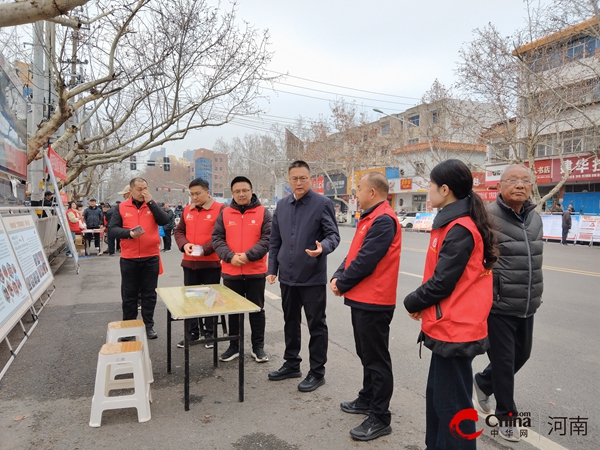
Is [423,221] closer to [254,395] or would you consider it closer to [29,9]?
[254,395]

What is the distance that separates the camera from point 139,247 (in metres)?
5.14

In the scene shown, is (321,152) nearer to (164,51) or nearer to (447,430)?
(164,51)

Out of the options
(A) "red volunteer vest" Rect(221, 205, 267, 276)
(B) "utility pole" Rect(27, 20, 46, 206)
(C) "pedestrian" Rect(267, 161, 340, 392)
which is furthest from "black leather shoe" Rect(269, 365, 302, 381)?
(B) "utility pole" Rect(27, 20, 46, 206)

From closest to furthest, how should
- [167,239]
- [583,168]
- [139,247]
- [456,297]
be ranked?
1. [456,297]
2. [139,247]
3. [167,239]
4. [583,168]

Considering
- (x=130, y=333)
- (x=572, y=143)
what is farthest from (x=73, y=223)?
(x=572, y=143)

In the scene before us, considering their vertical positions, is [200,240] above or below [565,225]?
above

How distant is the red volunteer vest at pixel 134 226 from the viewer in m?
5.14

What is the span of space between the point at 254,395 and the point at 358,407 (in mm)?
934

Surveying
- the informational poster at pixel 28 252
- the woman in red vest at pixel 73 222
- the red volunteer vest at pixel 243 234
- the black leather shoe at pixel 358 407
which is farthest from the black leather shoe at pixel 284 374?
the woman in red vest at pixel 73 222

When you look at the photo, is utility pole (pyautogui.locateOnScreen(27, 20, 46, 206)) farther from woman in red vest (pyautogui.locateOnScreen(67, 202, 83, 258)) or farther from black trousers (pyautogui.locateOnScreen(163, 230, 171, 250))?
black trousers (pyautogui.locateOnScreen(163, 230, 171, 250))

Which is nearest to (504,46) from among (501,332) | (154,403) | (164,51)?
(164,51)

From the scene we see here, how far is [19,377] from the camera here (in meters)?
4.00

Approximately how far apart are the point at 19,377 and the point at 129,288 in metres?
1.49

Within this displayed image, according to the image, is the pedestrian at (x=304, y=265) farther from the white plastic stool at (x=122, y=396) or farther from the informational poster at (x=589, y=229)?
the informational poster at (x=589, y=229)
